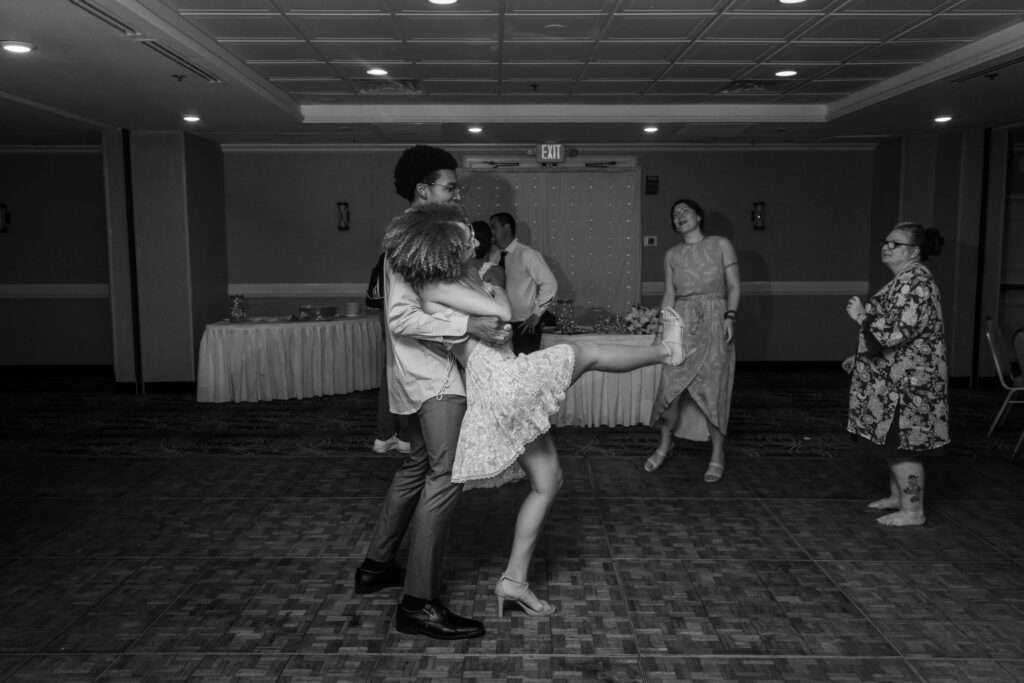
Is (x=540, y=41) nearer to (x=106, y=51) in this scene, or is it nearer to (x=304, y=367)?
(x=106, y=51)

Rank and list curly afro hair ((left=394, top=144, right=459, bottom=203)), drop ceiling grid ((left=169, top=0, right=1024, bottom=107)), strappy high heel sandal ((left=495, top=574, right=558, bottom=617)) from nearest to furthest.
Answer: curly afro hair ((left=394, top=144, right=459, bottom=203)) → strappy high heel sandal ((left=495, top=574, right=558, bottom=617)) → drop ceiling grid ((left=169, top=0, right=1024, bottom=107))

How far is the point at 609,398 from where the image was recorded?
6.25m

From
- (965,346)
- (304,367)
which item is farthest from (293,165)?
(965,346)

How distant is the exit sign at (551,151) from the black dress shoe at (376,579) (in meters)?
6.55

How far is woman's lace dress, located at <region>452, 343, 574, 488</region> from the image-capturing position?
2.55m

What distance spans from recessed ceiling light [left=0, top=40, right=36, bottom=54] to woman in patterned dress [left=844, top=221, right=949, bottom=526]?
456 centimetres

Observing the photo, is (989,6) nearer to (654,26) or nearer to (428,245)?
(654,26)

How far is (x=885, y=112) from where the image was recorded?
710 centimetres

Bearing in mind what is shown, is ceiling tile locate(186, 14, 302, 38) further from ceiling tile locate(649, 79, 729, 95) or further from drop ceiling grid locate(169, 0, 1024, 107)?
ceiling tile locate(649, 79, 729, 95)

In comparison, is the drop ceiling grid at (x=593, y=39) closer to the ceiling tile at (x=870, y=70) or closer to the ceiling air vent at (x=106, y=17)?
the ceiling tile at (x=870, y=70)

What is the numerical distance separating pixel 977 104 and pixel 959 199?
1830 millimetres

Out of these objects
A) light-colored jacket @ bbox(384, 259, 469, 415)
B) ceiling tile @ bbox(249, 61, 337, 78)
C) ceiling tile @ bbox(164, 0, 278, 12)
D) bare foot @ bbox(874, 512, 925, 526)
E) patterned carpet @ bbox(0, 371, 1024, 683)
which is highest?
ceiling tile @ bbox(164, 0, 278, 12)

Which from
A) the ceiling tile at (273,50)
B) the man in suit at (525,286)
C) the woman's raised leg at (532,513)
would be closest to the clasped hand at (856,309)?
the woman's raised leg at (532,513)

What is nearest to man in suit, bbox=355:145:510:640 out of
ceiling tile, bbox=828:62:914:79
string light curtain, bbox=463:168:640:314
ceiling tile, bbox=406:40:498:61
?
ceiling tile, bbox=406:40:498:61
